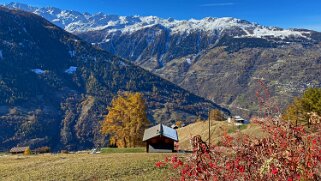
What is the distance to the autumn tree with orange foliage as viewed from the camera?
3787 inches

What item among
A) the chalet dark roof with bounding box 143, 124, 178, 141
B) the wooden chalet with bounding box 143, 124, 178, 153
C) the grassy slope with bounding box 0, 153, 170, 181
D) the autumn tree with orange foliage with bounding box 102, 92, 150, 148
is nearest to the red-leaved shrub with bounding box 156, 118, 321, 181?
the grassy slope with bounding box 0, 153, 170, 181

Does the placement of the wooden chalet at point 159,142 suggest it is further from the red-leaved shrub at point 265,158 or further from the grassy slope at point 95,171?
the red-leaved shrub at point 265,158

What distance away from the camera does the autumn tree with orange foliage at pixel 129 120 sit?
96.2 meters

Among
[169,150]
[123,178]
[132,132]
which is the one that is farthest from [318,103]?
[123,178]

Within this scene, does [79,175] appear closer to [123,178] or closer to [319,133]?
[123,178]

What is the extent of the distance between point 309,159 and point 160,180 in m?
32.8

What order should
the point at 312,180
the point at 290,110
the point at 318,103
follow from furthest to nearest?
1. the point at 290,110
2. the point at 318,103
3. the point at 312,180

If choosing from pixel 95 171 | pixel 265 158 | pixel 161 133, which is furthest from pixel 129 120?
pixel 265 158

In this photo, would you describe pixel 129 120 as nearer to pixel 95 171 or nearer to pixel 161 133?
pixel 161 133

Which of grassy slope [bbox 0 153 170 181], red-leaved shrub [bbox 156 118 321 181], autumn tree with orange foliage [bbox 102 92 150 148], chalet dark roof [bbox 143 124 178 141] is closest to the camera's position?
red-leaved shrub [bbox 156 118 321 181]

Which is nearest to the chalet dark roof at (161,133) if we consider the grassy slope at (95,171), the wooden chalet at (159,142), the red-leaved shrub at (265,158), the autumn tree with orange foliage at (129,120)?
the wooden chalet at (159,142)

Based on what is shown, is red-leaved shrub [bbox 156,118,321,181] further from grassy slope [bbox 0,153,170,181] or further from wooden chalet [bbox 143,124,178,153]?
wooden chalet [bbox 143,124,178,153]

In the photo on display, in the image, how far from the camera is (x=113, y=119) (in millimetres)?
98500

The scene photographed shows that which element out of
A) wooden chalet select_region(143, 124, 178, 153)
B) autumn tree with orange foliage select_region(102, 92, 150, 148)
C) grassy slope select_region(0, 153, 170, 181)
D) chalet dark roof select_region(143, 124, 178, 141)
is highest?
autumn tree with orange foliage select_region(102, 92, 150, 148)
